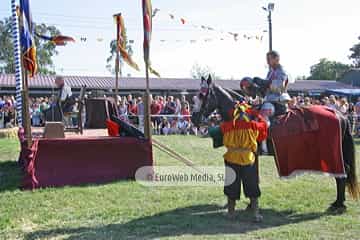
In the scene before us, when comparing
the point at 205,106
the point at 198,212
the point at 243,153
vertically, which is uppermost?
the point at 205,106

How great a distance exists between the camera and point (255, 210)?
18.7ft

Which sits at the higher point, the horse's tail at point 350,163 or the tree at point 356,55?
the tree at point 356,55

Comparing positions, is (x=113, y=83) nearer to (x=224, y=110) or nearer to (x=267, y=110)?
(x=224, y=110)

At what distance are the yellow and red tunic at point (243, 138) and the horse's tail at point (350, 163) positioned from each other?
1.48 metres

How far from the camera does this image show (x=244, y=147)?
5527mm

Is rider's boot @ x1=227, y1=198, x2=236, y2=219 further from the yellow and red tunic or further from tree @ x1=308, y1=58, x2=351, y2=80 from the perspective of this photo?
tree @ x1=308, y1=58, x2=351, y2=80

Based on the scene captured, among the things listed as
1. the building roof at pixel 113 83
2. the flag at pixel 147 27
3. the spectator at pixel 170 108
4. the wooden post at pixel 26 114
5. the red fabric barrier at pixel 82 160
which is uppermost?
the flag at pixel 147 27

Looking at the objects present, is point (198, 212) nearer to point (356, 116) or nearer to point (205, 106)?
point (205, 106)

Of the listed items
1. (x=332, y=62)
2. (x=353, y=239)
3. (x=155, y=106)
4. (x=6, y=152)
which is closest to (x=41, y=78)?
(x=155, y=106)

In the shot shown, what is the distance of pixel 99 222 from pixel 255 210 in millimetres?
2002

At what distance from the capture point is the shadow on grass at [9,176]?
24.7ft

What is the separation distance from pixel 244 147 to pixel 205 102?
892mm

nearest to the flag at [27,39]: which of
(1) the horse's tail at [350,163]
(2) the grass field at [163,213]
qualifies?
(2) the grass field at [163,213]

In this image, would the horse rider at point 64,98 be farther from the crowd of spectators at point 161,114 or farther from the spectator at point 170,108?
the spectator at point 170,108
